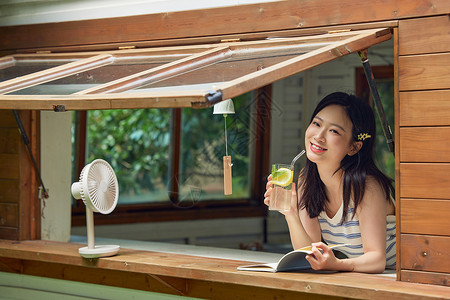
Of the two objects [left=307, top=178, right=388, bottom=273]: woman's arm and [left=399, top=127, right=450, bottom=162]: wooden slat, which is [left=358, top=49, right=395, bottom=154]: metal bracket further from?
[left=307, top=178, right=388, bottom=273]: woman's arm

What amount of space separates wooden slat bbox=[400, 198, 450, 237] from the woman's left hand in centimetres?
38

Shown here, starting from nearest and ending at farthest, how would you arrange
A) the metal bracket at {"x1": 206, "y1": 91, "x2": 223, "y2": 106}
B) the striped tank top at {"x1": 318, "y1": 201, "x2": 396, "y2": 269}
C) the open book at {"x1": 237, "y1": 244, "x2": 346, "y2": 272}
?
the metal bracket at {"x1": 206, "y1": 91, "x2": 223, "y2": 106} < the open book at {"x1": 237, "y1": 244, "x2": 346, "y2": 272} < the striped tank top at {"x1": 318, "y1": 201, "x2": 396, "y2": 269}

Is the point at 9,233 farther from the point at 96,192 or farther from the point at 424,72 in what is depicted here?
the point at 424,72

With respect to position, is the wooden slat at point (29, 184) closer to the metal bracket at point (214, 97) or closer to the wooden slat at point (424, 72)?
the metal bracket at point (214, 97)

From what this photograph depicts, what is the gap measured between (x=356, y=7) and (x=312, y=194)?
107 cm

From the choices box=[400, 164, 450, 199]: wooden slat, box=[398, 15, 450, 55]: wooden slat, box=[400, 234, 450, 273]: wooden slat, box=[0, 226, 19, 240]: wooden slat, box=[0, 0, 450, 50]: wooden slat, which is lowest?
box=[0, 226, 19, 240]: wooden slat

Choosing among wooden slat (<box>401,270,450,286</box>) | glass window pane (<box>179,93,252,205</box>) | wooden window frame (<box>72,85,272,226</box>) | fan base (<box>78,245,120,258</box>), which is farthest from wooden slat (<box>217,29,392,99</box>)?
glass window pane (<box>179,93,252,205</box>)

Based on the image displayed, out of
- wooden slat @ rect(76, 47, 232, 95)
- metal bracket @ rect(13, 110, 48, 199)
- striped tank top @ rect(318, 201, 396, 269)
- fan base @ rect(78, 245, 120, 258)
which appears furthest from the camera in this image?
metal bracket @ rect(13, 110, 48, 199)

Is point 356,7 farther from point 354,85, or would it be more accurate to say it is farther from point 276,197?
point 354,85

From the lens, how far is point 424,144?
128 inches

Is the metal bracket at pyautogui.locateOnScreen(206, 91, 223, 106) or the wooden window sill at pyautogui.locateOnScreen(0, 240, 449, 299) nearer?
the metal bracket at pyautogui.locateOnScreen(206, 91, 223, 106)

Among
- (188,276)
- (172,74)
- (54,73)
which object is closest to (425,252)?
(188,276)

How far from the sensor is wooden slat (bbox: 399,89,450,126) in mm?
3215

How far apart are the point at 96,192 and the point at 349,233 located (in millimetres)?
1498
